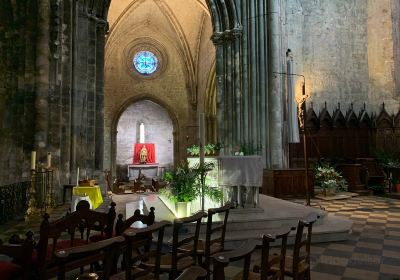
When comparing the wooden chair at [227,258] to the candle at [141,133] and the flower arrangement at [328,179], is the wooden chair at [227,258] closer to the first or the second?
the flower arrangement at [328,179]

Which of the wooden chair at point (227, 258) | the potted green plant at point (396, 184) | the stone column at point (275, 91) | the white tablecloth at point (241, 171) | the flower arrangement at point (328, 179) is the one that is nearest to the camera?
the wooden chair at point (227, 258)

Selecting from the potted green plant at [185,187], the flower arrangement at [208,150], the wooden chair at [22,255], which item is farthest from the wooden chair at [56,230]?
the flower arrangement at [208,150]

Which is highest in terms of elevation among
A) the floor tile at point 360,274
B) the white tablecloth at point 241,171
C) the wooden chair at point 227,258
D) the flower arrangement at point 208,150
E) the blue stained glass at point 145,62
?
the blue stained glass at point 145,62

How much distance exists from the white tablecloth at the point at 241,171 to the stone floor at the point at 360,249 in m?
1.64

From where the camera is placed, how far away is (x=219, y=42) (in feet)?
45.1

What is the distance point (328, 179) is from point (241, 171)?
249 inches

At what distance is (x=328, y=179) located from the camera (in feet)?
38.8

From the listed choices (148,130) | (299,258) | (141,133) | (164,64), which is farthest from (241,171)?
(164,64)

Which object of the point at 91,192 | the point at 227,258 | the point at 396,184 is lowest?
the point at 396,184

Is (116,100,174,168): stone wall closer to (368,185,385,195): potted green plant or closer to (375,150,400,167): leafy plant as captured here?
(375,150,400,167): leafy plant

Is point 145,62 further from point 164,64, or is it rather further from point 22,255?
point 22,255

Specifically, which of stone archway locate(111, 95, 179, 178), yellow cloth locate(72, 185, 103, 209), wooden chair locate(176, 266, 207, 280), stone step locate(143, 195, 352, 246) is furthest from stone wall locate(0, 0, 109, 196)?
stone archway locate(111, 95, 179, 178)

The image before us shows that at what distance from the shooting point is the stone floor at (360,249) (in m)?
4.30

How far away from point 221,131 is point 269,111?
2.17m
